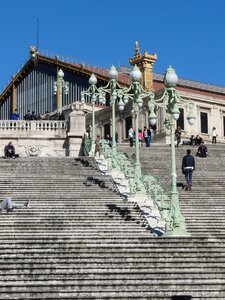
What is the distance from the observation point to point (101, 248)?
54.1ft

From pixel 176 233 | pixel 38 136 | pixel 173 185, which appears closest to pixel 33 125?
pixel 38 136

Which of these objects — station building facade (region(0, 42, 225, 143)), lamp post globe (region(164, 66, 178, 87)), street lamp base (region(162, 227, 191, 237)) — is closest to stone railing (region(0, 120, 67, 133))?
station building facade (region(0, 42, 225, 143))

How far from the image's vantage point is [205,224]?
1938 centimetres

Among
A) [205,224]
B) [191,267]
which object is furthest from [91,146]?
[191,267]

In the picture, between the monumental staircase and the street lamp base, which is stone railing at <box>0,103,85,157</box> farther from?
the street lamp base

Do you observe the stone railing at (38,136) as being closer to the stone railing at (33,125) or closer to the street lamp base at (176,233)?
the stone railing at (33,125)

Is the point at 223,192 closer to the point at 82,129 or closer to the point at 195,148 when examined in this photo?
the point at 195,148

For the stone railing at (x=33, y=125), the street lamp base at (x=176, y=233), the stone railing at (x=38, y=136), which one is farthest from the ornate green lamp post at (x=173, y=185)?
the stone railing at (x=33, y=125)

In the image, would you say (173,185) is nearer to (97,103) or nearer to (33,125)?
(33,125)

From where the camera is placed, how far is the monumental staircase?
14586 millimetres

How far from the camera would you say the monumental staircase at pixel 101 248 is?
1459 centimetres

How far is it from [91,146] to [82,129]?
5641 mm

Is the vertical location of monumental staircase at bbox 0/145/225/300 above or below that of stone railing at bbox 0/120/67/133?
below

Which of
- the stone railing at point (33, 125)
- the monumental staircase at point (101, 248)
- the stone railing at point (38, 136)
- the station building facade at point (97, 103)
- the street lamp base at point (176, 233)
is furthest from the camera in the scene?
the station building facade at point (97, 103)
